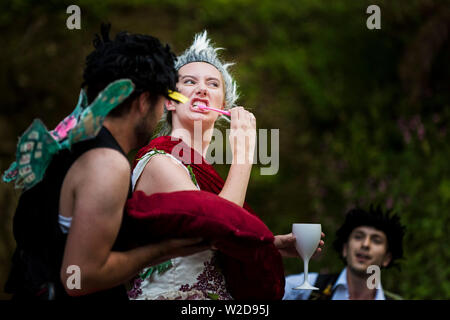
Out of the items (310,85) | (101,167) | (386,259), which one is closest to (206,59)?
(101,167)

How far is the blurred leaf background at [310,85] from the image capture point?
18.4 feet

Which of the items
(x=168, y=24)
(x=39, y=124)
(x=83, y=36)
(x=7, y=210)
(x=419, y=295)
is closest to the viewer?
(x=39, y=124)

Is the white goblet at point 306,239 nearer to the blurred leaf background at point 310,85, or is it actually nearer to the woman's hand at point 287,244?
the woman's hand at point 287,244

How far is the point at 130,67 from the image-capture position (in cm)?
163

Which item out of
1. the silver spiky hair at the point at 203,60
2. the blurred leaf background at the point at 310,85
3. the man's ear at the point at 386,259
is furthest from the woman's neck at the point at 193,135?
the blurred leaf background at the point at 310,85

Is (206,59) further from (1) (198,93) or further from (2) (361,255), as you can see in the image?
(2) (361,255)

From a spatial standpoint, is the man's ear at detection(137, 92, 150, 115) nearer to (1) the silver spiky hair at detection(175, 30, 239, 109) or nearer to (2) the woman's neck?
(2) the woman's neck

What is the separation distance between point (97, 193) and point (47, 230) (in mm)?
240

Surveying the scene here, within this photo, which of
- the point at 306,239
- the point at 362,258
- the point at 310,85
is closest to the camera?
the point at 306,239

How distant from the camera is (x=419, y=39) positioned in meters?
6.34
